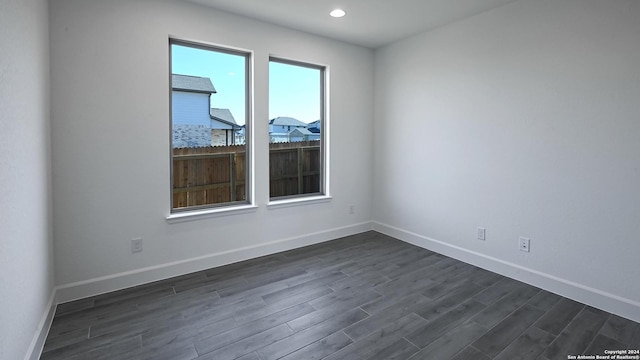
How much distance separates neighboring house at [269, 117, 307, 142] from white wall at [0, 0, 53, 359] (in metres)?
2.00

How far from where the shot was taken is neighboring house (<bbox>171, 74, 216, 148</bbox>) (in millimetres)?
3094

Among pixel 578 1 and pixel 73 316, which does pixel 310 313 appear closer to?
pixel 73 316

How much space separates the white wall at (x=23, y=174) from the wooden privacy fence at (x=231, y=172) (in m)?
1.07

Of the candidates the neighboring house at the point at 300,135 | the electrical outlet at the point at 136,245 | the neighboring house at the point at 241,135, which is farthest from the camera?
the neighboring house at the point at 300,135

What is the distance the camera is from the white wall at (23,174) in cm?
144

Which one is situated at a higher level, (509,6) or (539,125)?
(509,6)

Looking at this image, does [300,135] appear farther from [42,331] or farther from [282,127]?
[42,331]

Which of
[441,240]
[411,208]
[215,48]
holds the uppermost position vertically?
[215,48]

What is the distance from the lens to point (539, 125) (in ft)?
9.14

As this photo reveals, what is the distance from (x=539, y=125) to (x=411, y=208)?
5.49ft

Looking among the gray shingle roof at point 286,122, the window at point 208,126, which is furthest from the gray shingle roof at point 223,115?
the gray shingle roof at point 286,122

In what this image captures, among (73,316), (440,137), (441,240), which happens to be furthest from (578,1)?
(73,316)

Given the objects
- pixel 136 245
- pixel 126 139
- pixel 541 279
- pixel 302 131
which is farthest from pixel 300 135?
pixel 541 279

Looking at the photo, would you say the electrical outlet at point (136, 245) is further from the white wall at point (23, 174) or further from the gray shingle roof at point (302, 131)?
the gray shingle roof at point (302, 131)
